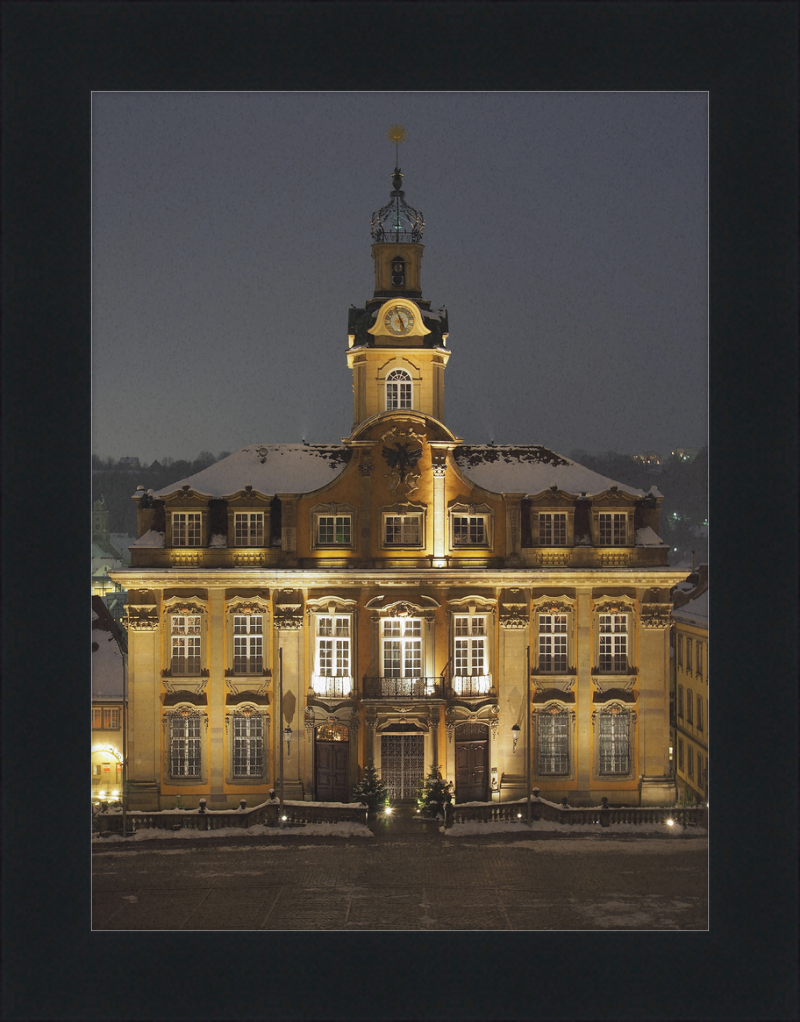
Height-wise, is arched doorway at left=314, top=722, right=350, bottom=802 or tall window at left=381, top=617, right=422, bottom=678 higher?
tall window at left=381, top=617, right=422, bottom=678

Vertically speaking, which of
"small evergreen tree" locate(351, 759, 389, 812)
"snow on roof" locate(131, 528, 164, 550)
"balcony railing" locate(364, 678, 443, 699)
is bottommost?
"small evergreen tree" locate(351, 759, 389, 812)

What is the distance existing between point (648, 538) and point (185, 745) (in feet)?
48.1

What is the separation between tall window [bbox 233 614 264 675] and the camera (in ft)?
88.3

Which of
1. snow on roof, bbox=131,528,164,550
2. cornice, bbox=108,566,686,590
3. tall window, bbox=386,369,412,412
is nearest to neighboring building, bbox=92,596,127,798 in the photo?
snow on roof, bbox=131,528,164,550

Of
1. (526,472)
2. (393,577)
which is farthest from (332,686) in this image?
(526,472)

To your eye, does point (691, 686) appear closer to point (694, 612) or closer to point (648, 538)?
point (694, 612)

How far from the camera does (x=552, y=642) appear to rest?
27.2 metres

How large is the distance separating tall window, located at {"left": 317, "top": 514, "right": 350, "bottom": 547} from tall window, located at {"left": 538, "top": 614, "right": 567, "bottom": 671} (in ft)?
20.2

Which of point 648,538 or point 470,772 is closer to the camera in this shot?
point 470,772

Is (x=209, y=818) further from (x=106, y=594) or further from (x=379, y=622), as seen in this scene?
(x=106, y=594)

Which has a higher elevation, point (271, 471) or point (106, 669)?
point (271, 471)

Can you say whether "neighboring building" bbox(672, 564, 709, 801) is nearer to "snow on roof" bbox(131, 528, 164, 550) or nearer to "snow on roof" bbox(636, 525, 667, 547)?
"snow on roof" bbox(636, 525, 667, 547)

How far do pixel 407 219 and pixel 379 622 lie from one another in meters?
12.6

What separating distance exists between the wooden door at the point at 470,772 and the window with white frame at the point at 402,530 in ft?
19.7
